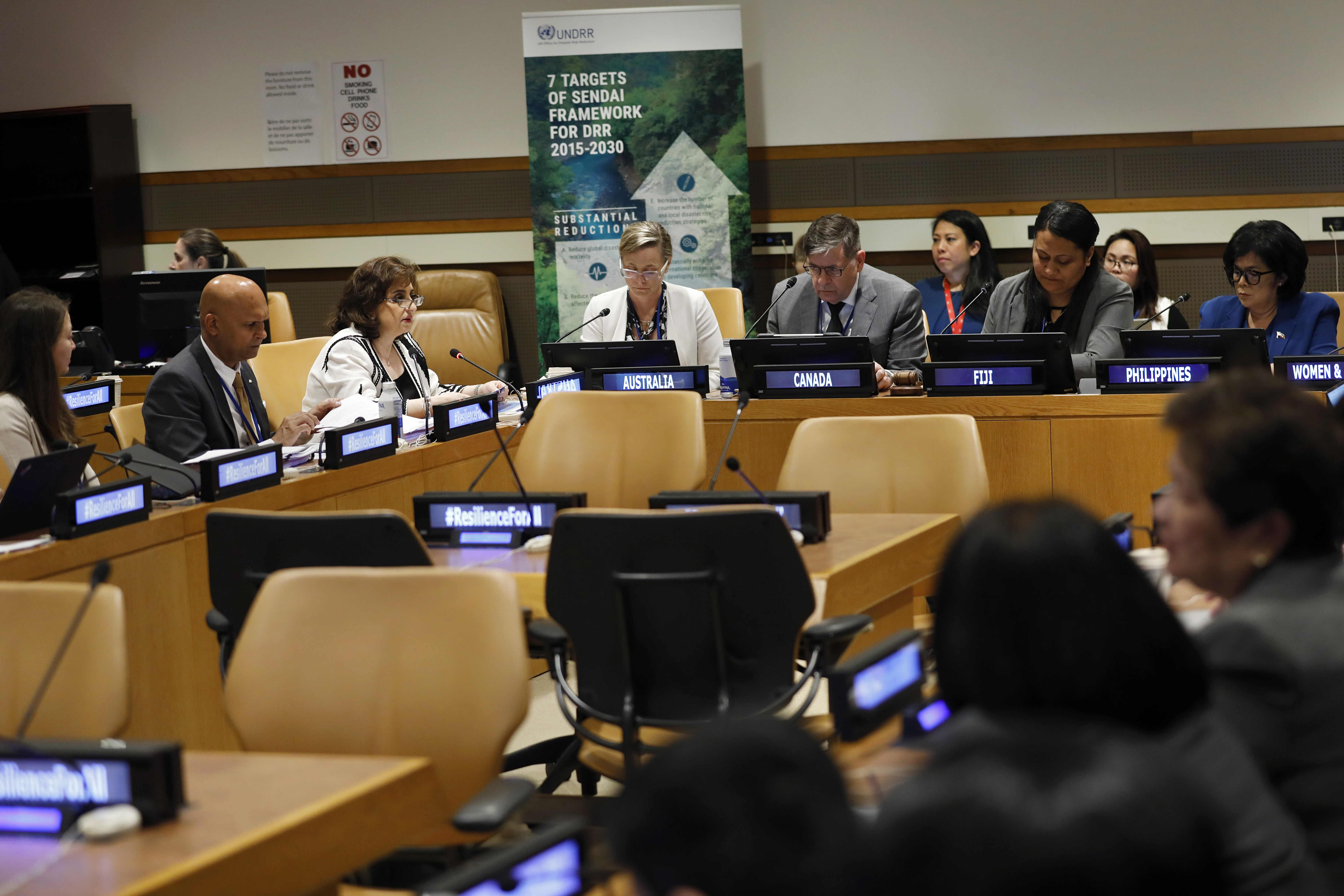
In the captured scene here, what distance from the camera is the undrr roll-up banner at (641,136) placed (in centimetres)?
706

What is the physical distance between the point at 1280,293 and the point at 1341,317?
103cm

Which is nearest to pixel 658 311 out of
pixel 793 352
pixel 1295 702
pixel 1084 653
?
pixel 793 352

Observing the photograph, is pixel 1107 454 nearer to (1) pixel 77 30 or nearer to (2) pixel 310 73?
(2) pixel 310 73

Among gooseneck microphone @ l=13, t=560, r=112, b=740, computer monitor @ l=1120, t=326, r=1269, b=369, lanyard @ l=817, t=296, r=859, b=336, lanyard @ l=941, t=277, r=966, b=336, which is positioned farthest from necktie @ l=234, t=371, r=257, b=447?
lanyard @ l=941, t=277, r=966, b=336

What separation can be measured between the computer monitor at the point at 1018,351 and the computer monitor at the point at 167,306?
Result: 320 cm

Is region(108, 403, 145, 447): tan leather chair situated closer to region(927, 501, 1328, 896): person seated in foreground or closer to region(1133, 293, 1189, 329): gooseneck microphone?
region(1133, 293, 1189, 329): gooseneck microphone

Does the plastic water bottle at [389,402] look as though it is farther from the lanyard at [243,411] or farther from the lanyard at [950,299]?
the lanyard at [950,299]

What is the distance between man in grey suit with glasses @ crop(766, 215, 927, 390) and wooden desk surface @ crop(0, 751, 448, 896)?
3.36m

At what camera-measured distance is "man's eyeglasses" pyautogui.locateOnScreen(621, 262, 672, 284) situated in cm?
503

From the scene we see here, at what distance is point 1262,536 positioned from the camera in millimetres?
1374

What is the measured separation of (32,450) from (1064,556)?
301 cm

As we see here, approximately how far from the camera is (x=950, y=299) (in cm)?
645

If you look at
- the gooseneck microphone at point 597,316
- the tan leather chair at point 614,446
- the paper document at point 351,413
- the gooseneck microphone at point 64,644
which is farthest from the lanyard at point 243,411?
the gooseneck microphone at point 64,644

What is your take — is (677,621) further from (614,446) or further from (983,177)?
(983,177)
